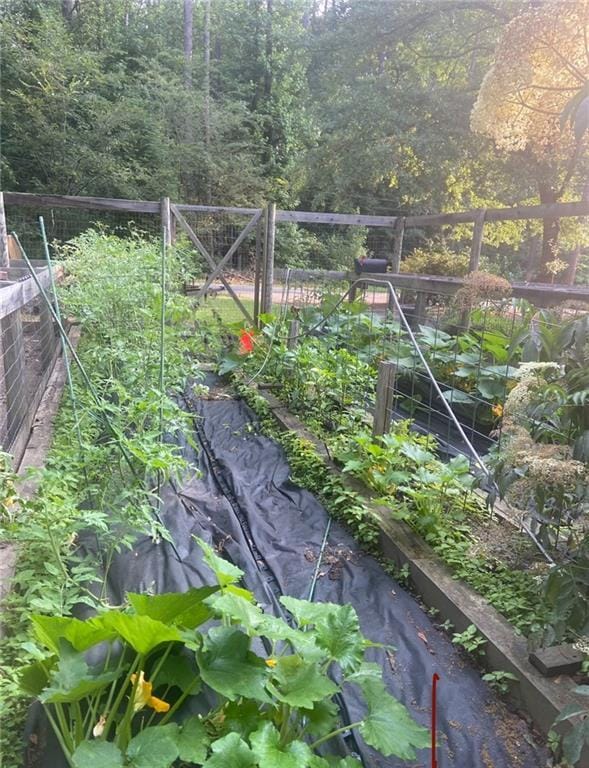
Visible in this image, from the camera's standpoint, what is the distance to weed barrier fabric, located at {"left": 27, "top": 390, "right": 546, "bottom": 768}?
1503 mm

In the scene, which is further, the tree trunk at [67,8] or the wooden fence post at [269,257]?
the tree trunk at [67,8]

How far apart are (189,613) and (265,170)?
17.4 metres

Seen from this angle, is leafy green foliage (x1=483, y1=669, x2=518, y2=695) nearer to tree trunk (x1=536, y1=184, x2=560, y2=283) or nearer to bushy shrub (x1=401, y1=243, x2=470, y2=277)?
bushy shrub (x1=401, y1=243, x2=470, y2=277)

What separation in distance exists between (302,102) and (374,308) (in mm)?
13697

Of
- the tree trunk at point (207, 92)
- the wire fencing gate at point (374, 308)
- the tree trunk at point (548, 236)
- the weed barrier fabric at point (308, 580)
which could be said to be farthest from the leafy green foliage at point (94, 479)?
the tree trunk at point (207, 92)

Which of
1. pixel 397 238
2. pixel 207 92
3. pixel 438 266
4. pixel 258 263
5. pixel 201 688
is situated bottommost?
pixel 201 688

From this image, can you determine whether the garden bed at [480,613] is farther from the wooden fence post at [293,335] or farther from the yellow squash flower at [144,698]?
the wooden fence post at [293,335]

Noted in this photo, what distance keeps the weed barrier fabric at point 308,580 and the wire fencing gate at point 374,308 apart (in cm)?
76

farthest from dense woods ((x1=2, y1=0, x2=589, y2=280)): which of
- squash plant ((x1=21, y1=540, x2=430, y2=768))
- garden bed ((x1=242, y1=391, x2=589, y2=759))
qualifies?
squash plant ((x1=21, y1=540, x2=430, y2=768))

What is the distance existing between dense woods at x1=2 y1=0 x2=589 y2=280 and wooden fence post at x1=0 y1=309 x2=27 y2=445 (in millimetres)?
4462

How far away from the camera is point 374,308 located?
6.28 m

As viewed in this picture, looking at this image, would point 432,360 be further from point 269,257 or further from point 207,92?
point 207,92

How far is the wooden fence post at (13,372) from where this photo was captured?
2.88 metres

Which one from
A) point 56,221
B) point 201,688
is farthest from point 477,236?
point 56,221
